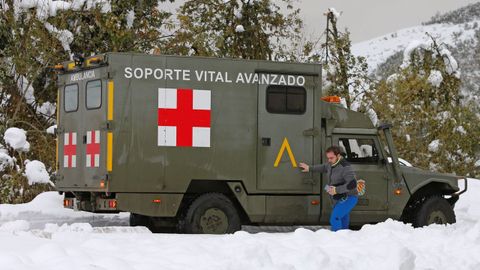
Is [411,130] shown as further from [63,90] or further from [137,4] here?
[63,90]

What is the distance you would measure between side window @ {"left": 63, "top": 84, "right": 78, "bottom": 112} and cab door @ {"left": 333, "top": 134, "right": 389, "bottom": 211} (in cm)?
399

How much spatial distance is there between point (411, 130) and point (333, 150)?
23864mm

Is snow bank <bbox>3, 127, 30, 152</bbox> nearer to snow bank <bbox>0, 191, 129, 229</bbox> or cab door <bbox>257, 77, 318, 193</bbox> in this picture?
snow bank <bbox>0, 191, 129, 229</bbox>

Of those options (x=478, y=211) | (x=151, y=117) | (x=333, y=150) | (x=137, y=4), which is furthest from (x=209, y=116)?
(x=137, y=4)

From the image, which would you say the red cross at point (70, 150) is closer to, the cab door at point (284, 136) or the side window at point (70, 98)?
the side window at point (70, 98)

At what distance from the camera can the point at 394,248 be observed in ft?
25.9

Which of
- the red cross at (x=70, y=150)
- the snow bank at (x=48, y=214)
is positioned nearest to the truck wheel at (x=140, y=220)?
the snow bank at (x=48, y=214)

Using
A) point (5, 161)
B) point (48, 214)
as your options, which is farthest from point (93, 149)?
point (5, 161)

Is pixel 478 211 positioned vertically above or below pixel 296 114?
below

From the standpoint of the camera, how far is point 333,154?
10.9 m

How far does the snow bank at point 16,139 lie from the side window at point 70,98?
457cm

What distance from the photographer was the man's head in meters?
10.9

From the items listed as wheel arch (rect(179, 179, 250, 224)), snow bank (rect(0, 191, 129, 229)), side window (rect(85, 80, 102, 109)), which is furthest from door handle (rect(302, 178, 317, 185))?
snow bank (rect(0, 191, 129, 229))

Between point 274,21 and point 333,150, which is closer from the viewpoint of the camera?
point 333,150
